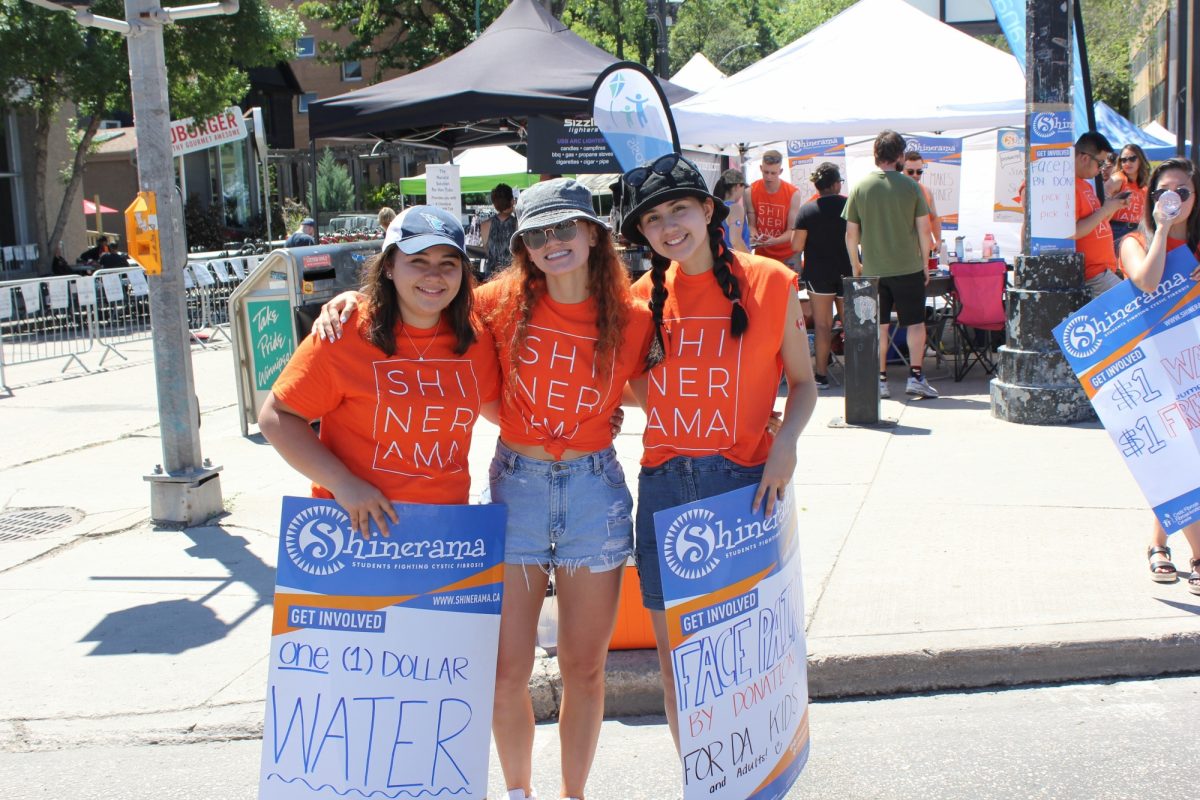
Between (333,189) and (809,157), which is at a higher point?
(333,189)

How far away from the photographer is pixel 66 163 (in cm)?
2239

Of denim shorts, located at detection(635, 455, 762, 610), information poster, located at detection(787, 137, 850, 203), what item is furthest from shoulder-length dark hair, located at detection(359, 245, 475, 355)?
information poster, located at detection(787, 137, 850, 203)

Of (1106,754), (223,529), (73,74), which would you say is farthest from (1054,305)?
(73,74)

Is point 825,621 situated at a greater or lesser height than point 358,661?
lesser

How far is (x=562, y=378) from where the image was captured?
10.0ft

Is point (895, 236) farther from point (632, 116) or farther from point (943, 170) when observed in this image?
point (943, 170)

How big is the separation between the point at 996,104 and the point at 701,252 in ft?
30.6

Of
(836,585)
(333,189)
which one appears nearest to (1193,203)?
(836,585)

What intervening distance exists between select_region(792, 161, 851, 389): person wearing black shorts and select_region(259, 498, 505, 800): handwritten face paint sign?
717cm

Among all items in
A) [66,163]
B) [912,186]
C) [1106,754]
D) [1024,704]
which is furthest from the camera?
[66,163]

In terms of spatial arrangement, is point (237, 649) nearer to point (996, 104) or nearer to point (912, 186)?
point (912, 186)

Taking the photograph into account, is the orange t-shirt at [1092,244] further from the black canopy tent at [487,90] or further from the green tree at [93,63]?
the green tree at [93,63]

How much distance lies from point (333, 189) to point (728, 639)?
1630 inches

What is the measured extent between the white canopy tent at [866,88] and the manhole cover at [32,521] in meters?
7.10
